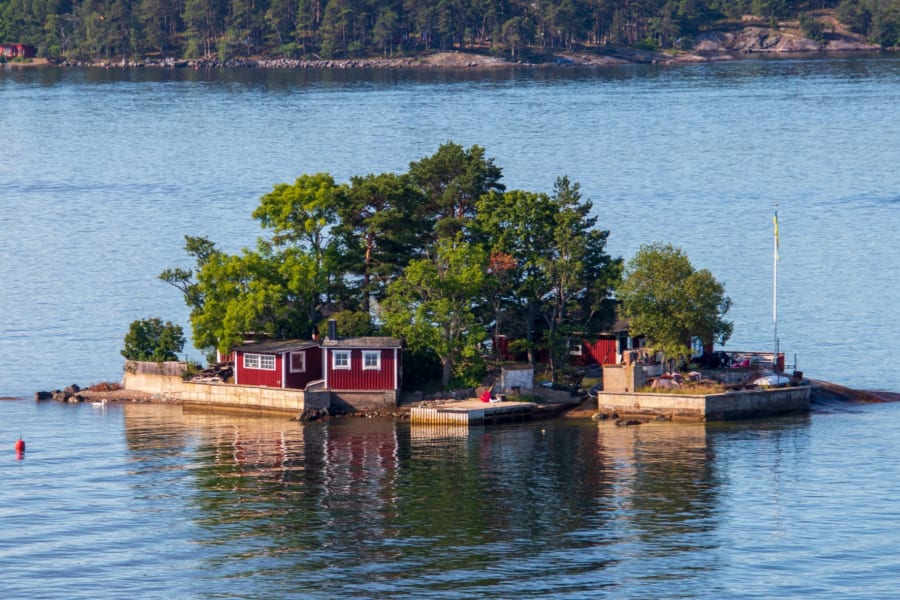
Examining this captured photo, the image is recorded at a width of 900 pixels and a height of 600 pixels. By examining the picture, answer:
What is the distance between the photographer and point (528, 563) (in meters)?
66.9

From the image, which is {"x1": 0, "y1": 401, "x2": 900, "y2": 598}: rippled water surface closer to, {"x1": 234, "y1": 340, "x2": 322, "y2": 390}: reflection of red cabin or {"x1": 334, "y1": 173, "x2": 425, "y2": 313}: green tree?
{"x1": 234, "y1": 340, "x2": 322, "y2": 390}: reflection of red cabin

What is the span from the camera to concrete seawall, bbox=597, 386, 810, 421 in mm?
89375

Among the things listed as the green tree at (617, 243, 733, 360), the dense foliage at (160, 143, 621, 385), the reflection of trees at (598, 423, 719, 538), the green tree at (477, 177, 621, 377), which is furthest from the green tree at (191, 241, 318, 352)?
the reflection of trees at (598, 423, 719, 538)

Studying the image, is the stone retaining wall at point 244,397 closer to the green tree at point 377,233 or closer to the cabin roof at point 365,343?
the cabin roof at point 365,343

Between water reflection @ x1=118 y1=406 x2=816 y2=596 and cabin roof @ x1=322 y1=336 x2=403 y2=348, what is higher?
cabin roof @ x1=322 y1=336 x2=403 y2=348

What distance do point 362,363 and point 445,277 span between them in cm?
646

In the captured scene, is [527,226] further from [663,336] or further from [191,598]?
[191,598]

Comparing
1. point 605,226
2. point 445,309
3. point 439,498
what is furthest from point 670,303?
point 605,226

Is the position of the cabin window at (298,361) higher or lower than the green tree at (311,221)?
lower

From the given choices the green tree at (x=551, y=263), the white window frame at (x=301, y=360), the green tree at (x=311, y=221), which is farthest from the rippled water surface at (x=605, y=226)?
the white window frame at (x=301, y=360)

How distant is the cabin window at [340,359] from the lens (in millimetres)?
92438

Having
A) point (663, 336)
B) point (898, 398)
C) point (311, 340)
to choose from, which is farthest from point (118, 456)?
point (898, 398)

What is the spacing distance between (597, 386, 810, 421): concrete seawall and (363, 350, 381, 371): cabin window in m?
11.9

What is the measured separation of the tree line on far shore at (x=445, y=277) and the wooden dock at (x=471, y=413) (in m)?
2.68
